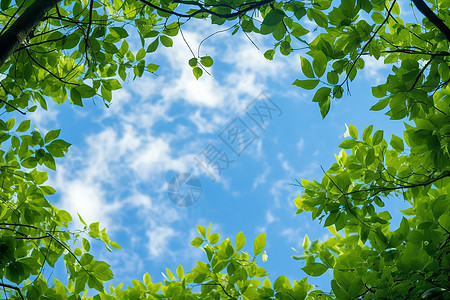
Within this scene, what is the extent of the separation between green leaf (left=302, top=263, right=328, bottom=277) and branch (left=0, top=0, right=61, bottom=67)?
2224 mm

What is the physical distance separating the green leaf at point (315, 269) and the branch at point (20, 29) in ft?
7.30

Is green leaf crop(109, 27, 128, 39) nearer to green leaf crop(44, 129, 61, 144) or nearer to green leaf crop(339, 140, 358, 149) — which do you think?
green leaf crop(44, 129, 61, 144)

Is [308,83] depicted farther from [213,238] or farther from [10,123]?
[10,123]

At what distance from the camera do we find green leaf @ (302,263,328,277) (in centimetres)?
252

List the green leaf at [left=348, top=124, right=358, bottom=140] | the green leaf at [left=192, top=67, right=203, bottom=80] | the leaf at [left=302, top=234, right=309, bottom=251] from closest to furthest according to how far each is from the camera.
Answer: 1. the green leaf at [left=192, top=67, right=203, bottom=80]
2. the green leaf at [left=348, top=124, right=358, bottom=140]
3. the leaf at [left=302, top=234, right=309, bottom=251]

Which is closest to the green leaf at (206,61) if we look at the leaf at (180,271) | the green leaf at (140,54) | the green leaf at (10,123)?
the green leaf at (140,54)

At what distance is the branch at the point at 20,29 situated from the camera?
1.63 m

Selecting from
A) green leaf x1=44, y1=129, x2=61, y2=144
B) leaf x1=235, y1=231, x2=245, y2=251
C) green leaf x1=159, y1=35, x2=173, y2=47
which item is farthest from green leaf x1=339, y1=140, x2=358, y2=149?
green leaf x1=44, y1=129, x2=61, y2=144

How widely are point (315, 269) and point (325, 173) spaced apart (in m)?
0.70

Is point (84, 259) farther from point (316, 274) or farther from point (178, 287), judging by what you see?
point (316, 274)

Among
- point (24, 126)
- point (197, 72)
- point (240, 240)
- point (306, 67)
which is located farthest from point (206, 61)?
point (24, 126)

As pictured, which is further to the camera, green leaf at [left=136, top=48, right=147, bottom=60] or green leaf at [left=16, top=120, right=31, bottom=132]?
green leaf at [left=136, top=48, right=147, bottom=60]

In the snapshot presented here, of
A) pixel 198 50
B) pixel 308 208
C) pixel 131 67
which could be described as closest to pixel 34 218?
pixel 131 67

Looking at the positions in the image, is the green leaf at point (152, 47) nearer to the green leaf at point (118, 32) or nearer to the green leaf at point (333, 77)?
the green leaf at point (118, 32)
